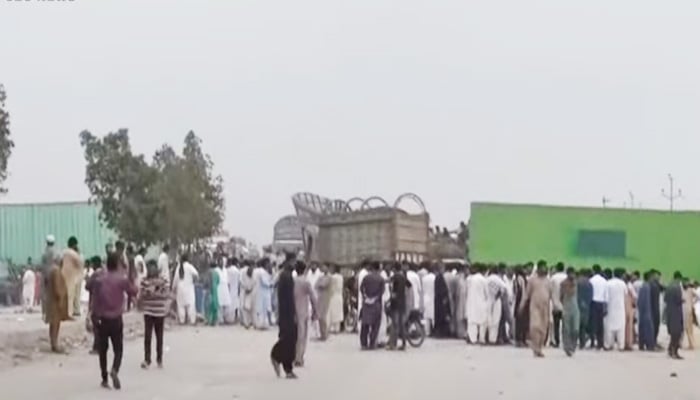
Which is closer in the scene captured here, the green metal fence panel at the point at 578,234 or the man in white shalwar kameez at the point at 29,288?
the green metal fence panel at the point at 578,234

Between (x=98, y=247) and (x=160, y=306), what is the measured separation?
148 feet

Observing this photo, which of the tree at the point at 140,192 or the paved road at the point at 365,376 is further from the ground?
the tree at the point at 140,192

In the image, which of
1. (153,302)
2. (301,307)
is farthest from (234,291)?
(153,302)

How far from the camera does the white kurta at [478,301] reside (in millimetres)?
27391

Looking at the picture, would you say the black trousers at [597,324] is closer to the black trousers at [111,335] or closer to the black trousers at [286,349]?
the black trousers at [286,349]

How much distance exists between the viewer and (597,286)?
26922 mm

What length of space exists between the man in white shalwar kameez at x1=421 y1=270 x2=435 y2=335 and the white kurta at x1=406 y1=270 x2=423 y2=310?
25 centimetres

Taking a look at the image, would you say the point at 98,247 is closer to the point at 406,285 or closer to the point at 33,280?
the point at 33,280

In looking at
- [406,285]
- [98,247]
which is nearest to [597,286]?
[406,285]

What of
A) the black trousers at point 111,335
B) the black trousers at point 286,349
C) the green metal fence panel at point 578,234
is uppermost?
the green metal fence panel at point 578,234

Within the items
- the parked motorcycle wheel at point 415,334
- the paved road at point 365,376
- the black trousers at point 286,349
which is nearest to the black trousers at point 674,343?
the paved road at point 365,376

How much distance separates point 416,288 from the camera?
2839 centimetres

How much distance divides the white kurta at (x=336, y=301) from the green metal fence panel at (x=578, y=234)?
5.43 meters

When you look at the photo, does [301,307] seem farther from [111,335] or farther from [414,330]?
[414,330]
